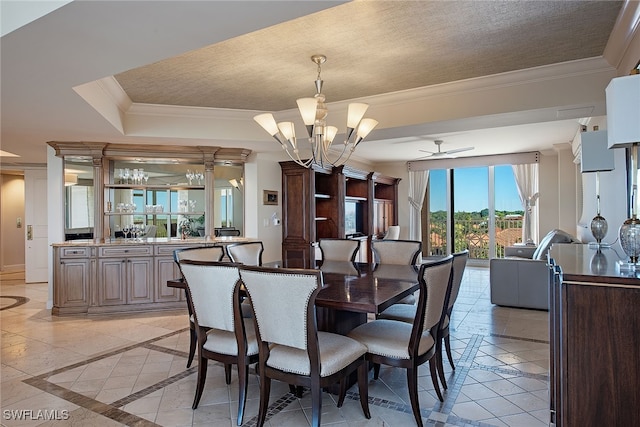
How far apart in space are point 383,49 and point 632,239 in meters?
2.13

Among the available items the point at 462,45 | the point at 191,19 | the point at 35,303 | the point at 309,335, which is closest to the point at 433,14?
the point at 462,45

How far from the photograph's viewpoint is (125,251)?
4941mm

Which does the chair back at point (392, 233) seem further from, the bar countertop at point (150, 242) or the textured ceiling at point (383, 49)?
the textured ceiling at point (383, 49)

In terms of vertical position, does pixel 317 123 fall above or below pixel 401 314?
above

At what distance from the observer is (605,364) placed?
4.93 ft

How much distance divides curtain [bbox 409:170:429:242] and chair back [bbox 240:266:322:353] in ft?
24.2

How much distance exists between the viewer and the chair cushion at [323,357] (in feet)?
6.73

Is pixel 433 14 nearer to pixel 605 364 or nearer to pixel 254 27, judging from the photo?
pixel 254 27

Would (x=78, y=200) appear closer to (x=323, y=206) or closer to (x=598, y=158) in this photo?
(x=323, y=206)

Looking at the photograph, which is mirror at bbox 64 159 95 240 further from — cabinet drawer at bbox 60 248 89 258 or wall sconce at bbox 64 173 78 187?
cabinet drawer at bbox 60 248 89 258

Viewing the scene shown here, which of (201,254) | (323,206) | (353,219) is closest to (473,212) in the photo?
(353,219)

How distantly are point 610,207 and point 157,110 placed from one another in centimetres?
493

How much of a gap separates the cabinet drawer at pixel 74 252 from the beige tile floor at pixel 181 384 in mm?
865

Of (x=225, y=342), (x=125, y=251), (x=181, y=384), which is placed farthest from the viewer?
(x=125, y=251)
